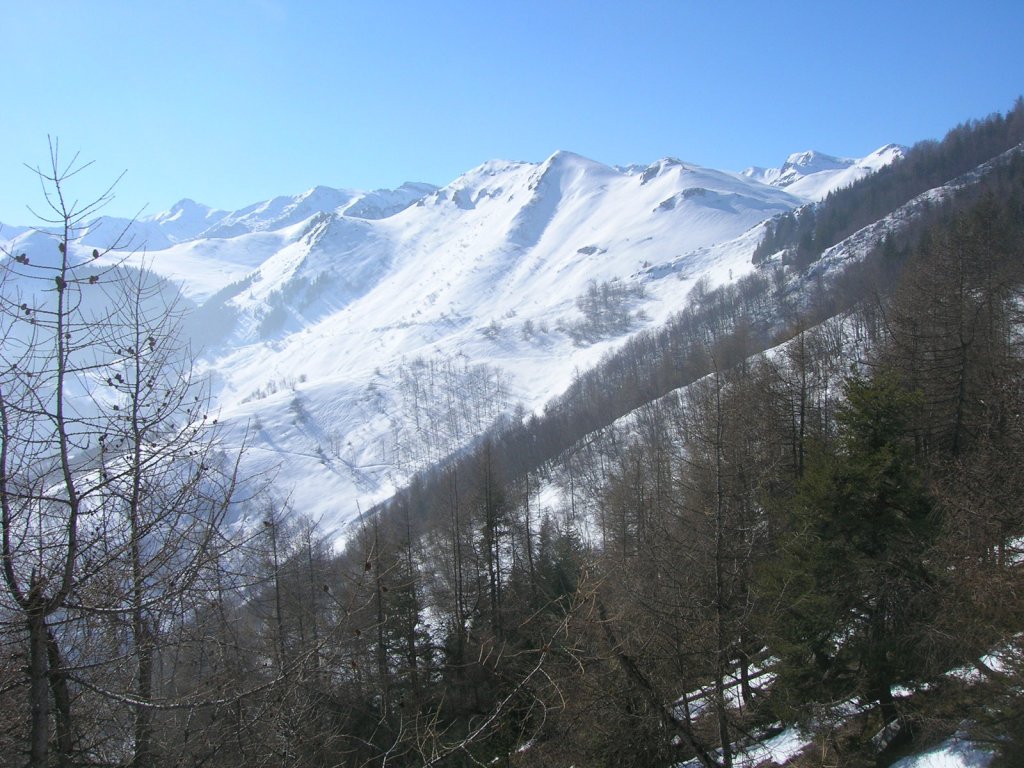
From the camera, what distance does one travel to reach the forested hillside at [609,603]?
4238 mm

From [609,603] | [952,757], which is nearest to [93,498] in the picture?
[609,603]

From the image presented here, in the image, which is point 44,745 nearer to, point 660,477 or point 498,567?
point 498,567

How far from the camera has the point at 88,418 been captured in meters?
4.40

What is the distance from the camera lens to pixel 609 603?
11.6 meters

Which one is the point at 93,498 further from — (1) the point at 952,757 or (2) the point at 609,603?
(1) the point at 952,757

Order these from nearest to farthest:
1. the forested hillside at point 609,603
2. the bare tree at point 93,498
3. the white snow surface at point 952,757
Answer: the bare tree at point 93,498 < the forested hillside at point 609,603 < the white snow surface at point 952,757

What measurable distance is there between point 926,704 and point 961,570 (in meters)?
2.94

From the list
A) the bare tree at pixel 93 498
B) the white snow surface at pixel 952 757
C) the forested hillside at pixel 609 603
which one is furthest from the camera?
the white snow surface at pixel 952 757

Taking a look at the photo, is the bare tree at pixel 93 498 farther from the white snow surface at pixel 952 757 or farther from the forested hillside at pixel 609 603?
the white snow surface at pixel 952 757

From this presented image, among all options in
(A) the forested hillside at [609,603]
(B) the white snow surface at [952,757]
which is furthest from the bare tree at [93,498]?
(B) the white snow surface at [952,757]

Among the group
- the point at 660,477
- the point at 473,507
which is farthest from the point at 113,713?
the point at 660,477

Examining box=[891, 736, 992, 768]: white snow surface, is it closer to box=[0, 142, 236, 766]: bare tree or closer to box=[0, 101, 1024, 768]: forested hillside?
box=[0, 101, 1024, 768]: forested hillside

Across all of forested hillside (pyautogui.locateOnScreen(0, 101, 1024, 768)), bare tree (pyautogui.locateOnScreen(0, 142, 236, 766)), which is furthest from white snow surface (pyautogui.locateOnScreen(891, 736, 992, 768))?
bare tree (pyautogui.locateOnScreen(0, 142, 236, 766))

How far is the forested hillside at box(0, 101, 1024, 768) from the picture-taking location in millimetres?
Result: 4238
